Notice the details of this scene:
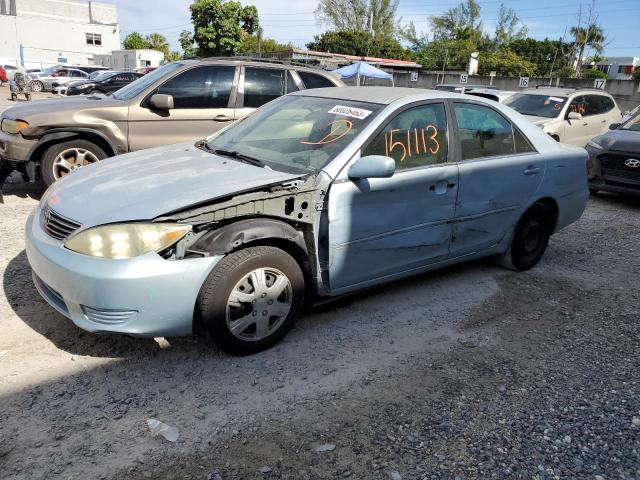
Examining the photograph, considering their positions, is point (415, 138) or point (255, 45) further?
point (255, 45)

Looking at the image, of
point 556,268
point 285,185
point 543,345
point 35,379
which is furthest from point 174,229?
point 556,268

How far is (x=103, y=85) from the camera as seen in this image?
21.4 meters

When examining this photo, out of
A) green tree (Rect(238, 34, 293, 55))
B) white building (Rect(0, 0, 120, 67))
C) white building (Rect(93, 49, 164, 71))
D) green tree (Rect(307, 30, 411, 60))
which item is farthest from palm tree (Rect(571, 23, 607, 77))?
white building (Rect(0, 0, 120, 67))

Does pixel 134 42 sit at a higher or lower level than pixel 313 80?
higher

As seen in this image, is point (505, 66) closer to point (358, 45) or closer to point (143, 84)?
point (358, 45)

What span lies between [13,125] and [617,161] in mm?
8264

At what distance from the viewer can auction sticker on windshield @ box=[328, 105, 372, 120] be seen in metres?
3.70

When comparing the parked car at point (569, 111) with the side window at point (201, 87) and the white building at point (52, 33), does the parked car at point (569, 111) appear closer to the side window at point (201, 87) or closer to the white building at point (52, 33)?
the side window at point (201, 87)

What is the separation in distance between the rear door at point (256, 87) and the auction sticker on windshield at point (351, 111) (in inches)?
114

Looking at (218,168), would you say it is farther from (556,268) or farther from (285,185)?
(556,268)

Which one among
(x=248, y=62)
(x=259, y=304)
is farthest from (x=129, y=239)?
(x=248, y=62)

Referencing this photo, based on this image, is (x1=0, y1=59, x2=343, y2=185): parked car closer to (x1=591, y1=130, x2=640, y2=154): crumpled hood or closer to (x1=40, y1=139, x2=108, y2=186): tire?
(x1=40, y1=139, x2=108, y2=186): tire

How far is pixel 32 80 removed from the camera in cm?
2739

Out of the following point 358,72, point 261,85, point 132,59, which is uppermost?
point 132,59
